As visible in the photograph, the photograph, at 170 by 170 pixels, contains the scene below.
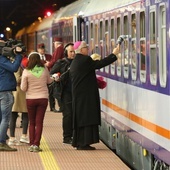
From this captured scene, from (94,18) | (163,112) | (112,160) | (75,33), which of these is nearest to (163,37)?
(163,112)

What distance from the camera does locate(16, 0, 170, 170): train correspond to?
36.0 feet

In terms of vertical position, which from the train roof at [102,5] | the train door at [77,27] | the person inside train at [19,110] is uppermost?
the train roof at [102,5]

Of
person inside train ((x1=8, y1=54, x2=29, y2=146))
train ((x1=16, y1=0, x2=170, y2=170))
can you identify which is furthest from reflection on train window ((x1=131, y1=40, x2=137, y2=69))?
person inside train ((x1=8, y1=54, x2=29, y2=146))

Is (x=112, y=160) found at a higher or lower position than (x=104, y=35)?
lower

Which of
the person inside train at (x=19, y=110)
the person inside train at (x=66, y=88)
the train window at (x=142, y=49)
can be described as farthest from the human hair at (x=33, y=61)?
the train window at (x=142, y=49)

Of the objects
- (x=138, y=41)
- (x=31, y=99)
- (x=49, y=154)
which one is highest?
(x=138, y=41)

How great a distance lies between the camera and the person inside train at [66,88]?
16.1 metres

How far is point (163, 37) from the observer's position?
1090cm

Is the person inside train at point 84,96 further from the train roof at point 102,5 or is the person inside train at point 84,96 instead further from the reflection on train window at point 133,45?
the reflection on train window at point 133,45

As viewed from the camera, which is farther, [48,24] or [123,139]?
[48,24]

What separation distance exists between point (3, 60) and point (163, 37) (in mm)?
4593

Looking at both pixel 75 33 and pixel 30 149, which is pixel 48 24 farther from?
pixel 30 149

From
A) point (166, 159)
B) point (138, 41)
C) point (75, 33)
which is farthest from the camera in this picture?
point (75, 33)

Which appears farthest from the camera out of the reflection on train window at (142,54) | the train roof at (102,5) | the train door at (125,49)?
the train roof at (102,5)
